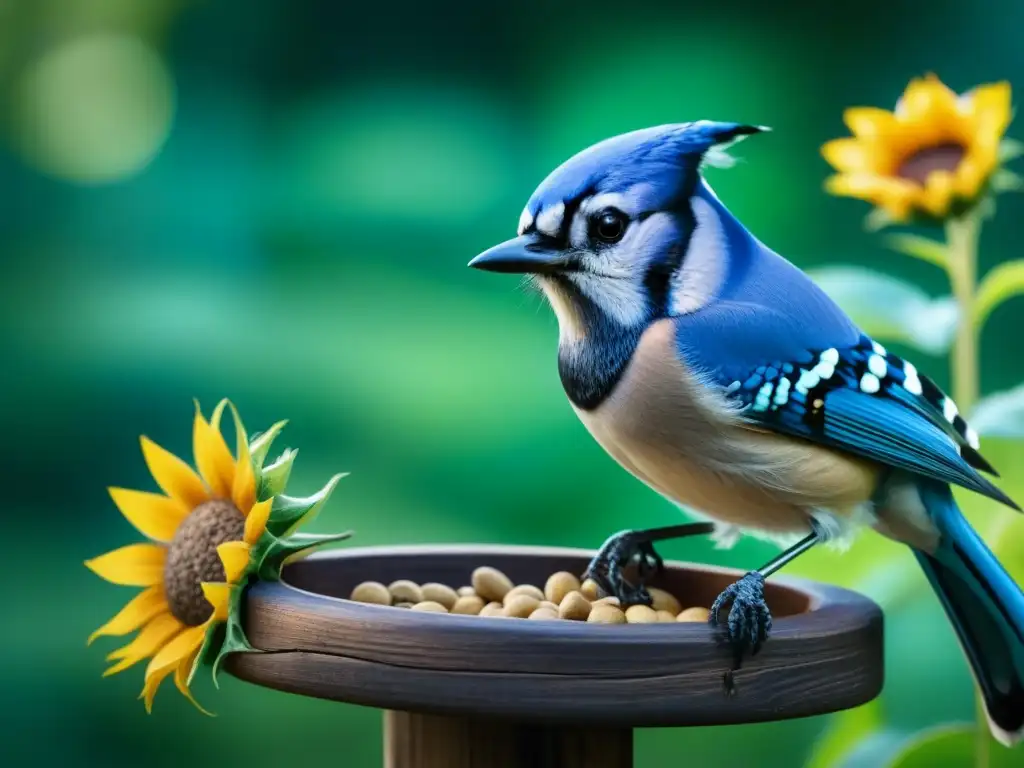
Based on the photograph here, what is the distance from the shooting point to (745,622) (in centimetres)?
99

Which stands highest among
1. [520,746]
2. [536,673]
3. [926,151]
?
[926,151]

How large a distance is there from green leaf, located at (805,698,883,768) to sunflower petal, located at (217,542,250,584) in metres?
0.85

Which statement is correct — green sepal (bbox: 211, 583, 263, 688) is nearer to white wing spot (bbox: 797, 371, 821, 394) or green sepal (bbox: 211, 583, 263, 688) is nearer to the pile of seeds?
the pile of seeds

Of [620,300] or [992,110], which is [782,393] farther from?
[992,110]

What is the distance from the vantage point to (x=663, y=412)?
1.14 metres

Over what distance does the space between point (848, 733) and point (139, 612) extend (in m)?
0.92

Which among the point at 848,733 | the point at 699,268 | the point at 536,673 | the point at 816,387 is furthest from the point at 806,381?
the point at 848,733

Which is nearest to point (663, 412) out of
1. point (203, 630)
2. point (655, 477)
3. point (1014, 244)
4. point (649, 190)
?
point (655, 477)

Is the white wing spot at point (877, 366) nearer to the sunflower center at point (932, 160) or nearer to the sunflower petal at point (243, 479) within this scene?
the sunflower center at point (932, 160)

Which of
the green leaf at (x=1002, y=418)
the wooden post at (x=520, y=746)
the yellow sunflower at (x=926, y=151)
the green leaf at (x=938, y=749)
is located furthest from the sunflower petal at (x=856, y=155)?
the wooden post at (x=520, y=746)

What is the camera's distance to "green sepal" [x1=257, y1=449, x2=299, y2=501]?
1.12 m

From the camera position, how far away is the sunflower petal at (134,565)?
1154 mm

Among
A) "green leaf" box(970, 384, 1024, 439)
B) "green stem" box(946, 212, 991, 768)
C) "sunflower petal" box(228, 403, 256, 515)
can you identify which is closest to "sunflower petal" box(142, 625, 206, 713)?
"sunflower petal" box(228, 403, 256, 515)

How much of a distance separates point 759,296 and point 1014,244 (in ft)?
4.76
